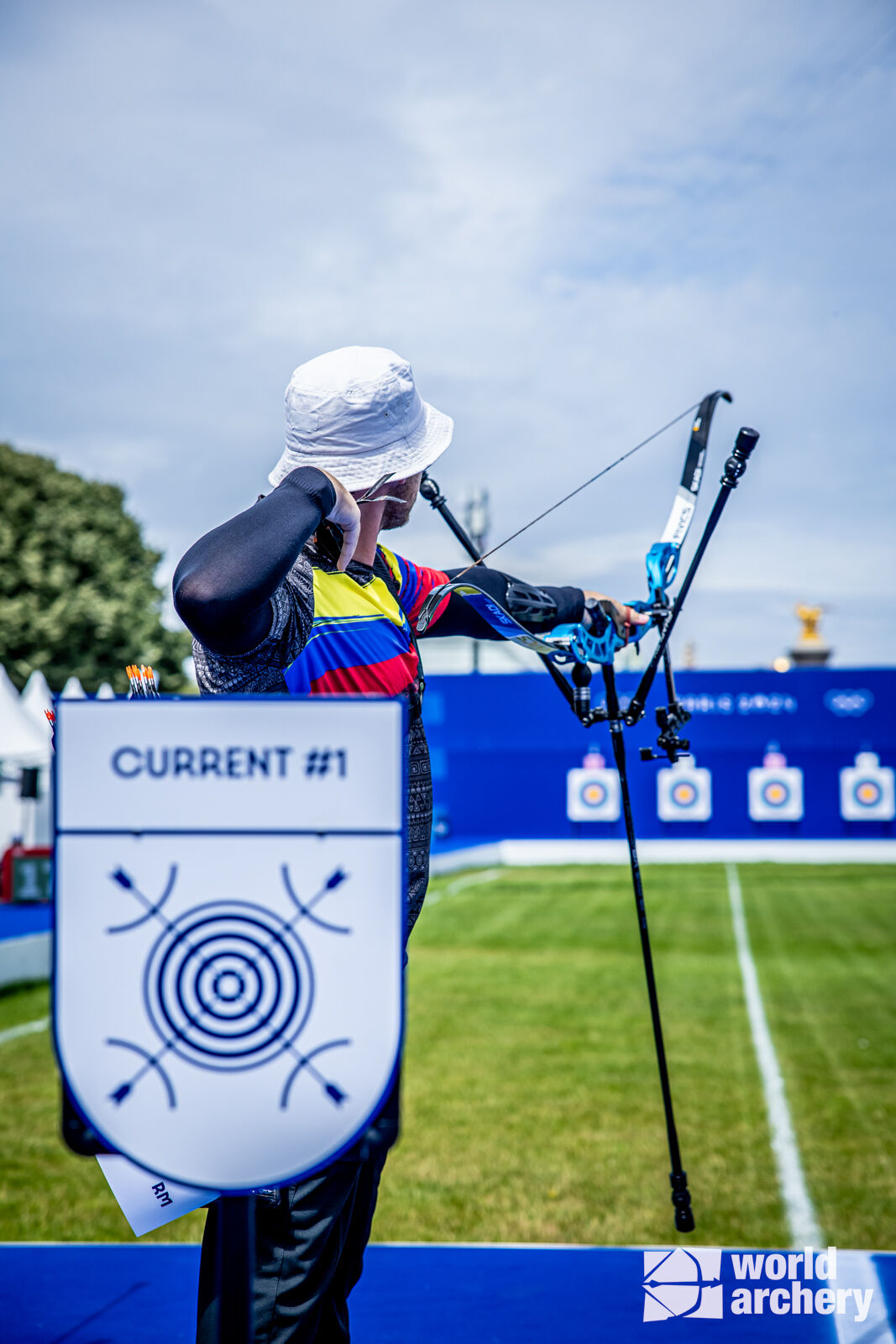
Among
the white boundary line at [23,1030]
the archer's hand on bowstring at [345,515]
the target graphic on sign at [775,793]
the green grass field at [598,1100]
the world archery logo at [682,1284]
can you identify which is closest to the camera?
the archer's hand on bowstring at [345,515]

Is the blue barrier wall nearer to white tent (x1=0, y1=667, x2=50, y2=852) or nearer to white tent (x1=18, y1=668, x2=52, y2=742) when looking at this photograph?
white tent (x1=0, y1=667, x2=50, y2=852)

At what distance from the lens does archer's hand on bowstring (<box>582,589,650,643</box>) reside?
186cm

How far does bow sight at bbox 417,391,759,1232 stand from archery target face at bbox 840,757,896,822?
1937 centimetres

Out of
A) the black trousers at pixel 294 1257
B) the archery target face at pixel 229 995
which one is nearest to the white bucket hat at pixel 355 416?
the archery target face at pixel 229 995

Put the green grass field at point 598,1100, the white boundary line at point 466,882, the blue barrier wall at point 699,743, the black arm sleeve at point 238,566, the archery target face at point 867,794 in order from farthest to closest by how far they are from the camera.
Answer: the archery target face at point 867,794 < the blue barrier wall at point 699,743 < the white boundary line at point 466,882 < the green grass field at point 598,1100 < the black arm sleeve at point 238,566

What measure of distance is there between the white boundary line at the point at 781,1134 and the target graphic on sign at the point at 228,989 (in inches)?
128

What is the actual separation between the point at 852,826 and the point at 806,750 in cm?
167

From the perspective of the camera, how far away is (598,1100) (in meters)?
5.66

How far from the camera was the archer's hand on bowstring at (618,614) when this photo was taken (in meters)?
1.86

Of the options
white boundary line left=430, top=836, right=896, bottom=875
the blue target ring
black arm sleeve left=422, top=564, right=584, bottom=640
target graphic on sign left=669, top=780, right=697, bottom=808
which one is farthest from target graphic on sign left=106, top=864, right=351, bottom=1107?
target graphic on sign left=669, top=780, right=697, bottom=808

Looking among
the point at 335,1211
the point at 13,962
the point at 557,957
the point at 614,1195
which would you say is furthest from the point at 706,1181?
the point at 557,957

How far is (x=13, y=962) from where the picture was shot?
799 centimetres

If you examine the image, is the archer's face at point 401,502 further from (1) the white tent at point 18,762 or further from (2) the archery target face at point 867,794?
(2) the archery target face at point 867,794

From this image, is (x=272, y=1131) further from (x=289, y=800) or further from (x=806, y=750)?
(x=806, y=750)
